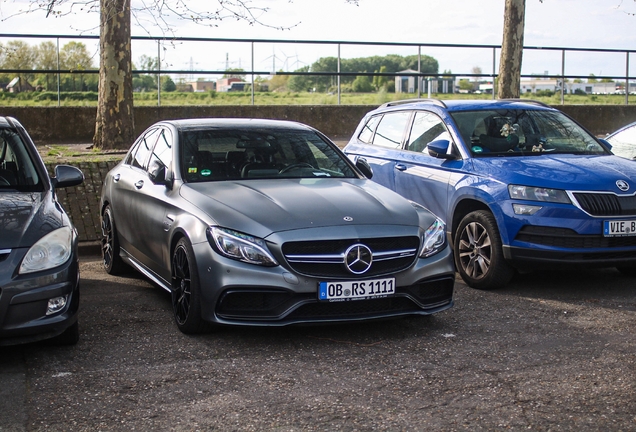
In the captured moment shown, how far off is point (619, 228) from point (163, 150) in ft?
12.1

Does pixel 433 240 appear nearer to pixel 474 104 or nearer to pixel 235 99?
pixel 474 104

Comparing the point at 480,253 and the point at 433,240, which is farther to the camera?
the point at 480,253

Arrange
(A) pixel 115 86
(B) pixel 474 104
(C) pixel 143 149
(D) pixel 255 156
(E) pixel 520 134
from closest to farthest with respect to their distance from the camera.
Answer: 1. (D) pixel 255 156
2. (C) pixel 143 149
3. (E) pixel 520 134
4. (B) pixel 474 104
5. (A) pixel 115 86

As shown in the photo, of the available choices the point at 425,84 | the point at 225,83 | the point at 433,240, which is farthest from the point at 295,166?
the point at 425,84

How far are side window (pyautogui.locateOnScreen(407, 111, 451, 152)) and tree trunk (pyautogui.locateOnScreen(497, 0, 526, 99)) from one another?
310 inches

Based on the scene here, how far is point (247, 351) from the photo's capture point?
554 cm

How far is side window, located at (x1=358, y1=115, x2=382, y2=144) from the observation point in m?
9.80

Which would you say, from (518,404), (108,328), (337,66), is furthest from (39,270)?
(337,66)

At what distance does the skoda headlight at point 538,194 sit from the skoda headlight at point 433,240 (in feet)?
4.21

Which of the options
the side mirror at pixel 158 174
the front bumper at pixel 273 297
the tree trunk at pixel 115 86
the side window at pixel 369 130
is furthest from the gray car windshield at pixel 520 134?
the tree trunk at pixel 115 86

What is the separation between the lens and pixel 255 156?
6.90 meters

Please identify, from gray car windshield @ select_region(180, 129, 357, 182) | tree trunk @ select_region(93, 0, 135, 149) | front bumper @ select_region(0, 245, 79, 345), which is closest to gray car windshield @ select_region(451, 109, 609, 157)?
gray car windshield @ select_region(180, 129, 357, 182)

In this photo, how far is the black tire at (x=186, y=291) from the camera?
570 cm

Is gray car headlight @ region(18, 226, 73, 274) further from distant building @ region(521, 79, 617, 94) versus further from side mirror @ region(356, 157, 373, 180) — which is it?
distant building @ region(521, 79, 617, 94)
